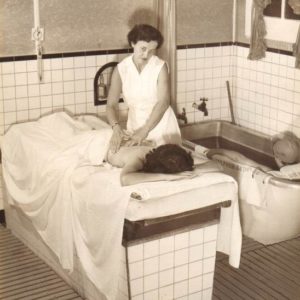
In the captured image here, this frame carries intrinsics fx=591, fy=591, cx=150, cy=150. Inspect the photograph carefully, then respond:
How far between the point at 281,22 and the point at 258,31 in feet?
0.73

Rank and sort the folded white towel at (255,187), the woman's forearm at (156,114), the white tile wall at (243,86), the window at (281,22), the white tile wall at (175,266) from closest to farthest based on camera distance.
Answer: the white tile wall at (175,266), the woman's forearm at (156,114), the folded white towel at (255,187), the window at (281,22), the white tile wall at (243,86)

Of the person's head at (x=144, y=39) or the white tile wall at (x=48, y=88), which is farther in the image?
the white tile wall at (x=48, y=88)

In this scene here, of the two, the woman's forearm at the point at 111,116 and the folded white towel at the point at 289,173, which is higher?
the woman's forearm at the point at 111,116

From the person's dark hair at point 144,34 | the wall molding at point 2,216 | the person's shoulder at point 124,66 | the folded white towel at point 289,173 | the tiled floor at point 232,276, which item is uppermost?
the person's dark hair at point 144,34

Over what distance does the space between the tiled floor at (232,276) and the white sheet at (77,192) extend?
284 mm

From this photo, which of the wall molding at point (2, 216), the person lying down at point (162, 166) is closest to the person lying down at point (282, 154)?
the person lying down at point (162, 166)

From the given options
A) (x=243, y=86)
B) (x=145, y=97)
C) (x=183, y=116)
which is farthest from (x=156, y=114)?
(x=243, y=86)

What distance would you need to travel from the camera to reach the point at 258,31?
5023mm

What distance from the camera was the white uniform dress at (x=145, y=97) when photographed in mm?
3947

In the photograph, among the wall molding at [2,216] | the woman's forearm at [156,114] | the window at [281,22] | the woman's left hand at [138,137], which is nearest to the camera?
the woman's left hand at [138,137]

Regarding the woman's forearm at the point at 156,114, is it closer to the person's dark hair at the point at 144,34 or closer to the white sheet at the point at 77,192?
the white sheet at the point at 77,192

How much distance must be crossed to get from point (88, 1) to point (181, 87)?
1211mm

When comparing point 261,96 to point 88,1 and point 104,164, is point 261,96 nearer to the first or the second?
point 88,1

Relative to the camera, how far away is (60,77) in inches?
180
